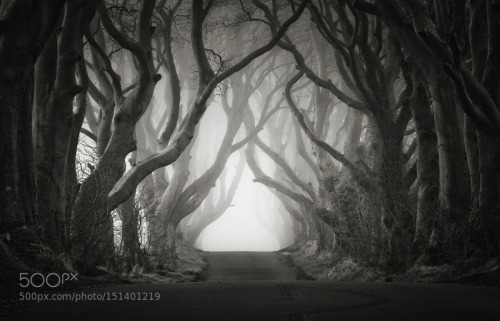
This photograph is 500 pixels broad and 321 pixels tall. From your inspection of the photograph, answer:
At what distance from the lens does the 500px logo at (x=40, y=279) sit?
4.39 m

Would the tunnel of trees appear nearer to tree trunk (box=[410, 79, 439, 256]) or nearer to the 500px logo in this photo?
tree trunk (box=[410, 79, 439, 256])

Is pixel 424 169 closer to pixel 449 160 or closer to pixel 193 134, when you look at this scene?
pixel 449 160

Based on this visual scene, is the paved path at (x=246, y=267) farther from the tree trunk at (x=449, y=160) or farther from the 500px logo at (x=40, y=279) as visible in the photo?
the 500px logo at (x=40, y=279)

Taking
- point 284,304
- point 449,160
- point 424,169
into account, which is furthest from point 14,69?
point 424,169

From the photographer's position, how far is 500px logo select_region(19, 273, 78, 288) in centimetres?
439

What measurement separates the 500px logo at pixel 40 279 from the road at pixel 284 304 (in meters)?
0.51

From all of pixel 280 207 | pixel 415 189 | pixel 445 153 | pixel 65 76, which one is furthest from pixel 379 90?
pixel 280 207

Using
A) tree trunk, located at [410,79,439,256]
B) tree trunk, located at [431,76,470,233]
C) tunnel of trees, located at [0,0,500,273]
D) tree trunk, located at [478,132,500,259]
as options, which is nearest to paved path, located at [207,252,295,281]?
tunnel of trees, located at [0,0,500,273]

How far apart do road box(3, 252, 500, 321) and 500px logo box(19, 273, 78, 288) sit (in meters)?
0.51

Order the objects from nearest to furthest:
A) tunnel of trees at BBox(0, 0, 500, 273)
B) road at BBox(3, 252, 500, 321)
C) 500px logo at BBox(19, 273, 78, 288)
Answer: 1. road at BBox(3, 252, 500, 321)
2. 500px logo at BBox(19, 273, 78, 288)
3. tunnel of trees at BBox(0, 0, 500, 273)

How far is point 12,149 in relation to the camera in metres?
5.19

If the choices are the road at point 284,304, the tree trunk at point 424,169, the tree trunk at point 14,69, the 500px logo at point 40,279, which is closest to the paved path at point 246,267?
the tree trunk at point 424,169

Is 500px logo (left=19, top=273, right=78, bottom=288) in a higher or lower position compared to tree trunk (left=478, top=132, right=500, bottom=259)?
lower

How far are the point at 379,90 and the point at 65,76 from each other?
241 inches
